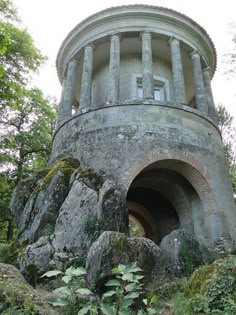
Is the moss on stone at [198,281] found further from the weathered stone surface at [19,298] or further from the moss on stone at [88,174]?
the moss on stone at [88,174]

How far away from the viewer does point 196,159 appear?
11.7 m

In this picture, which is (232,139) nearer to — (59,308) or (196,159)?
(196,159)

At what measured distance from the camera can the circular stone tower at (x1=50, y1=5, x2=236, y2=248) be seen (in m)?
11.4

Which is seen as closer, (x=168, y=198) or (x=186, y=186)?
(x=186, y=186)

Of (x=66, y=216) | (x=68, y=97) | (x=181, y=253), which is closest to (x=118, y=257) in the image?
(x=181, y=253)

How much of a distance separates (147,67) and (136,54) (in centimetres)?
266

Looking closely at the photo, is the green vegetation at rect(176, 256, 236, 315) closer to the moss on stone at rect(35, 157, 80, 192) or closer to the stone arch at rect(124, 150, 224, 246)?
the stone arch at rect(124, 150, 224, 246)

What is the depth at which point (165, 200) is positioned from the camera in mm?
14477

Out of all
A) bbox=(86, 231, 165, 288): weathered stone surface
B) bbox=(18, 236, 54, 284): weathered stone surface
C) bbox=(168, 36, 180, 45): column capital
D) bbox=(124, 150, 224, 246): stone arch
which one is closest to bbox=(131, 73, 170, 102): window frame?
bbox=(168, 36, 180, 45): column capital

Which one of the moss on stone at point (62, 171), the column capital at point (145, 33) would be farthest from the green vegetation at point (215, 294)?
the column capital at point (145, 33)

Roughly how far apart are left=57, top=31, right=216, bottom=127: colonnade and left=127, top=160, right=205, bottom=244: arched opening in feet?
9.44

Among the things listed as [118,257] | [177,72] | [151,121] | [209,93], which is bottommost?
[118,257]

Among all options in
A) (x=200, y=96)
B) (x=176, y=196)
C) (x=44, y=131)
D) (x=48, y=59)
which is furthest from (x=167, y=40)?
(x=44, y=131)

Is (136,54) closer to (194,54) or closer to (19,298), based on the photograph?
(194,54)
